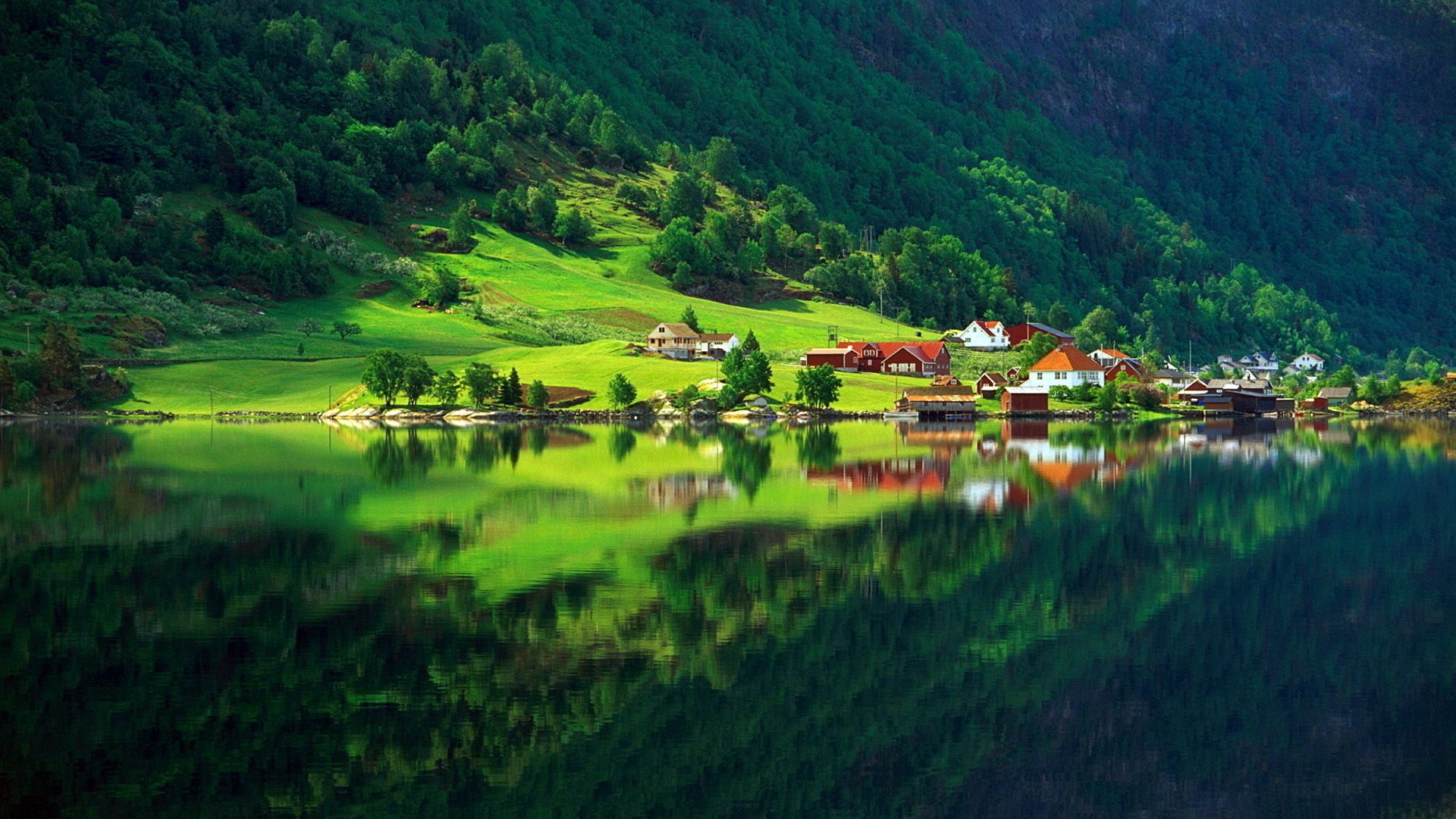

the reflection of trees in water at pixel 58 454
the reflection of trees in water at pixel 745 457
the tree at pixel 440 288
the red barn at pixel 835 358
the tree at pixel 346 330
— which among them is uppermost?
the tree at pixel 440 288

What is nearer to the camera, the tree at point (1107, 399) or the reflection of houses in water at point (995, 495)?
the reflection of houses in water at point (995, 495)

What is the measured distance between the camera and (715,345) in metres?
168

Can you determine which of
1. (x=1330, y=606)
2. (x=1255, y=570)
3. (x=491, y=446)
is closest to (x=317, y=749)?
(x=1330, y=606)

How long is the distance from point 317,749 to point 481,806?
12.3ft

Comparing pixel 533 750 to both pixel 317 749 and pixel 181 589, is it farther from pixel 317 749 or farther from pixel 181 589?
pixel 181 589

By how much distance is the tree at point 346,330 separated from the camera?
162125 millimetres

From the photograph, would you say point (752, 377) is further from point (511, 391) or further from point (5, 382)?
point (5, 382)

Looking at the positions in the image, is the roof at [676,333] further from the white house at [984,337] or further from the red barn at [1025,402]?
the white house at [984,337]

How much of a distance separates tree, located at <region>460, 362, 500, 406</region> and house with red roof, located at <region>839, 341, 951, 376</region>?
4848 cm

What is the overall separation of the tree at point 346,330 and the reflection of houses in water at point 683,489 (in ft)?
326

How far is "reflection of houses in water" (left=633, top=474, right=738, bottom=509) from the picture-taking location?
60.4 metres

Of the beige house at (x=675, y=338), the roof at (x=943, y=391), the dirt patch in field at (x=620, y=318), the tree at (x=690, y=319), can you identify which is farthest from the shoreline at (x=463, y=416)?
the dirt patch in field at (x=620, y=318)

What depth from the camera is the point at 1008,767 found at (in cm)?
2681

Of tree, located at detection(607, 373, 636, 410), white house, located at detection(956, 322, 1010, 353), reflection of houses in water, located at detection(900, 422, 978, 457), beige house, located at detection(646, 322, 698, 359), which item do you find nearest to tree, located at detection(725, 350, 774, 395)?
tree, located at detection(607, 373, 636, 410)
